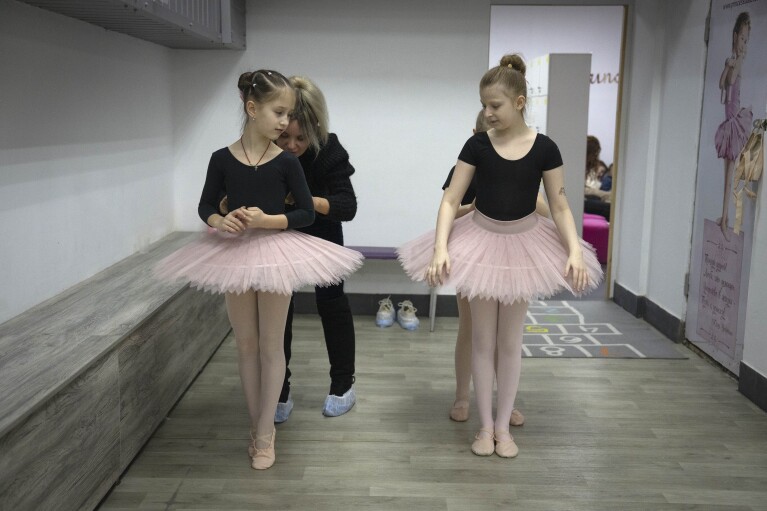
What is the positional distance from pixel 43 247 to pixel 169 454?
96 centimetres

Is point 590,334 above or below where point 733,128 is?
below

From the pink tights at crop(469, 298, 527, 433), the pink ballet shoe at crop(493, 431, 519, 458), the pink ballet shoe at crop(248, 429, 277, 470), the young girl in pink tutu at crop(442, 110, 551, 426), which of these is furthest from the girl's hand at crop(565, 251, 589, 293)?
the pink ballet shoe at crop(248, 429, 277, 470)

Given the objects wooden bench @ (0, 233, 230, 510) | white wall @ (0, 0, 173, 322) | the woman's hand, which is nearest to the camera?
wooden bench @ (0, 233, 230, 510)

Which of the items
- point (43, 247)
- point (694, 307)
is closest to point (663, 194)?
point (694, 307)

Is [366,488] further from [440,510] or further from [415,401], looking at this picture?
[415,401]

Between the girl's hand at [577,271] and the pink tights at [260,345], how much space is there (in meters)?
1.00

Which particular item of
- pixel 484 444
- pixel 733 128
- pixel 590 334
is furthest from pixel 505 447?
pixel 733 128

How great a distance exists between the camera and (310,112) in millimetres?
2727

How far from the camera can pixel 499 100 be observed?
2471 millimetres

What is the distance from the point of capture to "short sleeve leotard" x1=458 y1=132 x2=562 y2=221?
2537 mm

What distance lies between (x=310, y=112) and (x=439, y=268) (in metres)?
0.77

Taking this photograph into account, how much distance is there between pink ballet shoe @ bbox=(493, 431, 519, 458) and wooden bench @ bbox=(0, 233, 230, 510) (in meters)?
1.36

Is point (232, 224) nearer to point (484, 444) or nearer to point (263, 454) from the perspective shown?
point (263, 454)

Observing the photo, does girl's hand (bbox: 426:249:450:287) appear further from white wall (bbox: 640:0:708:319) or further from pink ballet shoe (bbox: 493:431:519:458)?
white wall (bbox: 640:0:708:319)
